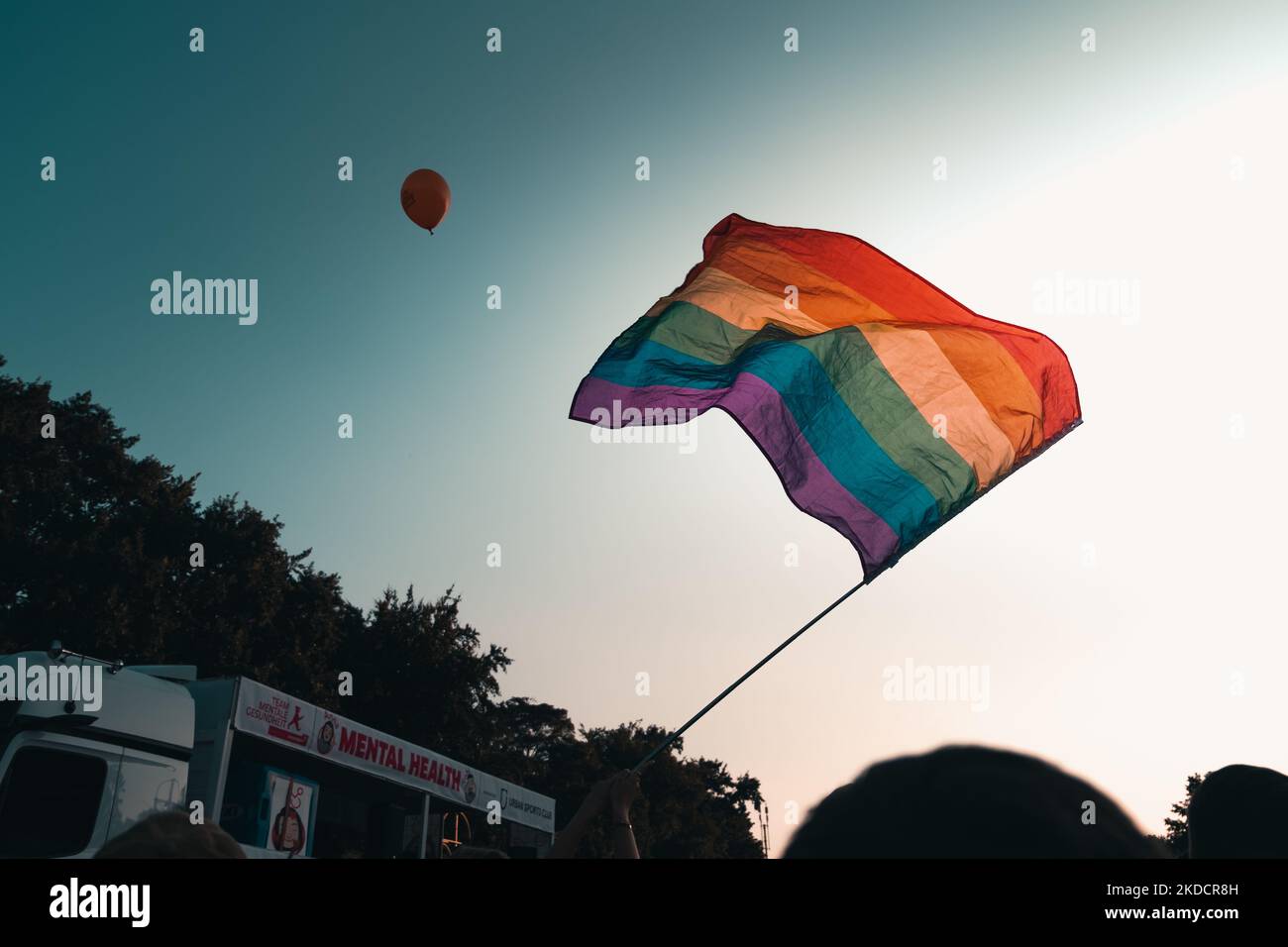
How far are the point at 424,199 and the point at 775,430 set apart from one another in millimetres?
6981

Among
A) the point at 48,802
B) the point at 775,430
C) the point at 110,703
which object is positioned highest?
the point at 775,430

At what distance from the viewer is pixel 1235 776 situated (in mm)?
2578

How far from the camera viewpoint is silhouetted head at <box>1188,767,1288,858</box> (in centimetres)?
245

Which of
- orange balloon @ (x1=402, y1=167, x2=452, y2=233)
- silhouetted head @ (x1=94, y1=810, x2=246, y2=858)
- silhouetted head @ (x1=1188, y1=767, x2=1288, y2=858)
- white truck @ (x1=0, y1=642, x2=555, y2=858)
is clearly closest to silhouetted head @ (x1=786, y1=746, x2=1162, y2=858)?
silhouetted head @ (x1=94, y1=810, x2=246, y2=858)

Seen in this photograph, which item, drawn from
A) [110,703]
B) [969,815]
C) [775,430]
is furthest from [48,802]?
[969,815]

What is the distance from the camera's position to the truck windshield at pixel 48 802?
7.75 m

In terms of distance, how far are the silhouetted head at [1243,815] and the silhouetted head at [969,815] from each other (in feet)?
4.74

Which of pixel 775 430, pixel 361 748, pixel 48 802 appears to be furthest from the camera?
pixel 361 748

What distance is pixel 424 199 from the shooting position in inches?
502

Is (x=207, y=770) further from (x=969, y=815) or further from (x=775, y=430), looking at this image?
(x=969, y=815)
